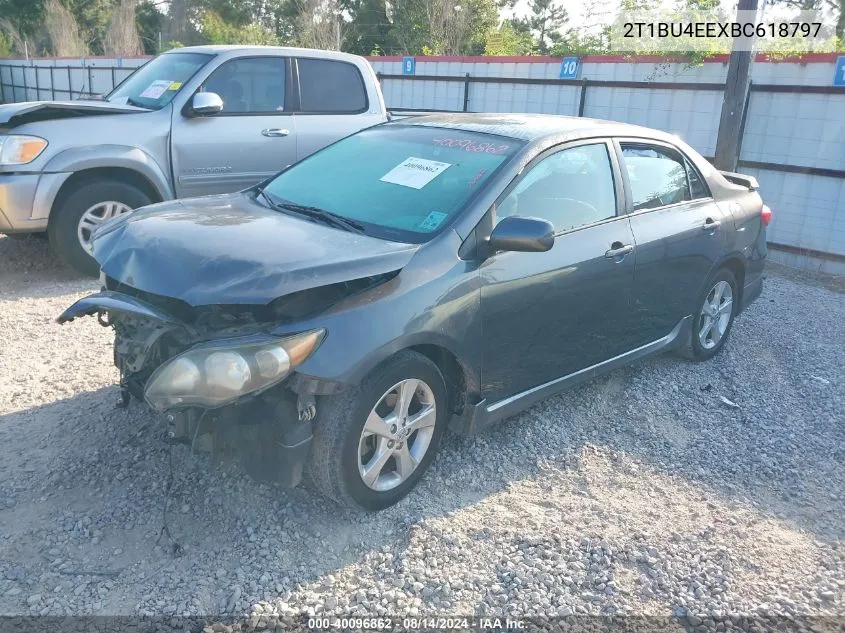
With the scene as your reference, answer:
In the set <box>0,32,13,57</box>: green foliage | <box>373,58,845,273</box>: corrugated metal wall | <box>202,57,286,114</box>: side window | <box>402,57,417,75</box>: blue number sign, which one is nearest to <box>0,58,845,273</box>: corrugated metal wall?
<box>373,58,845,273</box>: corrugated metal wall

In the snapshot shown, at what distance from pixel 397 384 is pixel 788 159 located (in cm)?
730

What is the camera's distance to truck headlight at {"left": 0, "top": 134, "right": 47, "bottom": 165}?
601cm

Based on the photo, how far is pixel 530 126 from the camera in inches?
168

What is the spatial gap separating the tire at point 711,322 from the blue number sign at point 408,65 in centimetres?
905

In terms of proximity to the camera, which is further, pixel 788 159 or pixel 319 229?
pixel 788 159

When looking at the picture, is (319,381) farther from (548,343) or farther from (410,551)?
(548,343)

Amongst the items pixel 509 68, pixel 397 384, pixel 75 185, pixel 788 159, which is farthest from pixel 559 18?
pixel 397 384

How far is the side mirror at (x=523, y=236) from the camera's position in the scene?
3439 millimetres

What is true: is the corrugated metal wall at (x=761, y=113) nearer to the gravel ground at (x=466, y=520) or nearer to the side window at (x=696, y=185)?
the side window at (x=696, y=185)

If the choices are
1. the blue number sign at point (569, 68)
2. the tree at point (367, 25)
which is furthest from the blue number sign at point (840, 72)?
the tree at point (367, 25)

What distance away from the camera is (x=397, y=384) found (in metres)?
3.28

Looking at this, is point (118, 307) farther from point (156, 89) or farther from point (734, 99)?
point (734, 99)

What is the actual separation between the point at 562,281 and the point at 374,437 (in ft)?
4.31

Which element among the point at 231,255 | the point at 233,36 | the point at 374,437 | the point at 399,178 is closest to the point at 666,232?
the point at 399,178
